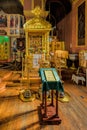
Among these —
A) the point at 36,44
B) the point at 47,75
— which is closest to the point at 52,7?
the point at 36,44

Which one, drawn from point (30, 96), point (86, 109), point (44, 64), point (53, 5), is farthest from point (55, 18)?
point (86, 109)

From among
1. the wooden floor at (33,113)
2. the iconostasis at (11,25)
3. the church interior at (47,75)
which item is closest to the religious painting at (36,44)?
the church interior at (47,75)

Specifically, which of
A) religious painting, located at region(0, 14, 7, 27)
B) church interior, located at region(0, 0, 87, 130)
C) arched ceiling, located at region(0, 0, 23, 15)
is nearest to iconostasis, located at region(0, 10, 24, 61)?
religious painting, located at region(0, 14, 7, 27)

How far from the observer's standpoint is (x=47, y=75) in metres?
4.87

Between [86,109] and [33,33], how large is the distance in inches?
198

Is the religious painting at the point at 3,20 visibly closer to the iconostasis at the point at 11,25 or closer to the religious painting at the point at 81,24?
the iconostasis at the point at 11,25

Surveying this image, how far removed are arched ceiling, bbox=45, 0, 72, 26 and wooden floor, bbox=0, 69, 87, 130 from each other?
590cm

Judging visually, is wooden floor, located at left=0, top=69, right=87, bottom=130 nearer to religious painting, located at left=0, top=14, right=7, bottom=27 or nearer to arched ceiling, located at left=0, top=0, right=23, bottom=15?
arched ceiling, located at left=0, top=0, right=23, bottom=15

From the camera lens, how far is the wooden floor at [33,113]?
168 inches

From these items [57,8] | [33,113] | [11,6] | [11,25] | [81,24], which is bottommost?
[33,113]

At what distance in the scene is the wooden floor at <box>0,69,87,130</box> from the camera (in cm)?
428

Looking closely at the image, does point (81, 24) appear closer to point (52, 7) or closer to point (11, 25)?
point (52, 7)

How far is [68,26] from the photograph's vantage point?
11797 millimetres

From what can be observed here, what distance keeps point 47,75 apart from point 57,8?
31.7 ft
